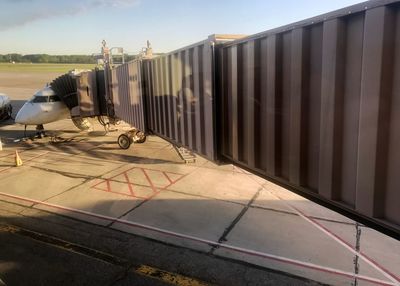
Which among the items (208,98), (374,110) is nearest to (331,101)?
(374,110)

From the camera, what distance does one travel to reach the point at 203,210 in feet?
45.0

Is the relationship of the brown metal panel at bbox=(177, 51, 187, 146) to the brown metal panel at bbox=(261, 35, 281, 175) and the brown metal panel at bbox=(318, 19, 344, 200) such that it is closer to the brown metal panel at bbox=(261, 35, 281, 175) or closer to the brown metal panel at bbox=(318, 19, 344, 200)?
the brown metal panel at bbox=(261, 35, 281, 175)

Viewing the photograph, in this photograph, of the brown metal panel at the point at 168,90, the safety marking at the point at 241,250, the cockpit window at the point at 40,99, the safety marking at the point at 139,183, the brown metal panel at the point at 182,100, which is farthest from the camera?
the cockpit window at the point at 40,99

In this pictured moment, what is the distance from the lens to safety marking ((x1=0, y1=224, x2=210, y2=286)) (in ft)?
30.0

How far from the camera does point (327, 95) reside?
4.61 meters

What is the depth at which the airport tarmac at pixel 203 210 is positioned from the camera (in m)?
10.1

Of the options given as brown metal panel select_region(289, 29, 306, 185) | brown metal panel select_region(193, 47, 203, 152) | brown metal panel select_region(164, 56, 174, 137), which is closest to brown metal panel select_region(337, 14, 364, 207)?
brown metal panel select_region(289, 29, 306, 185)

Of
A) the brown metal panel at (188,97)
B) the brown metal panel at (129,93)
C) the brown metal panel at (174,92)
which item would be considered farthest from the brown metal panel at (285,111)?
the brown metal panel at (129,93)

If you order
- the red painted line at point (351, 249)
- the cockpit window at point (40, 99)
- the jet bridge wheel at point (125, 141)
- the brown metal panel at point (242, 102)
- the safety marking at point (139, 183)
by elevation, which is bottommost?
the red painted line at point (351, 249)

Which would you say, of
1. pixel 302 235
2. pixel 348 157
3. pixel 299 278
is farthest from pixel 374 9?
pixel 302 235

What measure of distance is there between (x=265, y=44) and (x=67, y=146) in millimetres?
23437

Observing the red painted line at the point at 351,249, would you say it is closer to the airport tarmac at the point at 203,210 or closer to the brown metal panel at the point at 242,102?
the airport tarmac at the point at 203,210

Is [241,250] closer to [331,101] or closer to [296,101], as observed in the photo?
[296,101]

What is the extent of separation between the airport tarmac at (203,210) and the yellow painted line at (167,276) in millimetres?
1480
